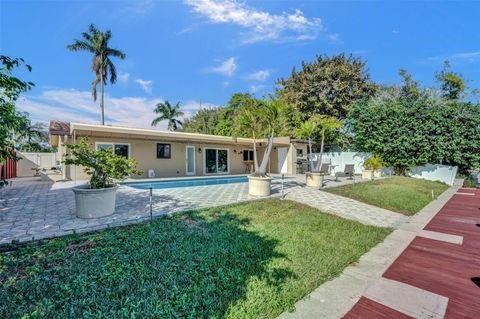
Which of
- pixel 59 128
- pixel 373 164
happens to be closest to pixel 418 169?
pixel 373 164

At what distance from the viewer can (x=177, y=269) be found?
3.47 meters

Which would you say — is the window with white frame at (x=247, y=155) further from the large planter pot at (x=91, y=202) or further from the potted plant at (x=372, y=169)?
the large planter pot at (x=91, y=202)

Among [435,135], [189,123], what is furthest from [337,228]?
[189,123]

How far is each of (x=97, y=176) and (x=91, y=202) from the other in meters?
0.72

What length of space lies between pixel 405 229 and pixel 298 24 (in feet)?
39.2

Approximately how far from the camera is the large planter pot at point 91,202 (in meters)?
5.63

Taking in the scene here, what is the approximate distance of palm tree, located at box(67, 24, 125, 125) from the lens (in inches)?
976

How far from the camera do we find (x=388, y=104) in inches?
739

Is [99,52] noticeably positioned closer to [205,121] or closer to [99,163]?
[205,121]

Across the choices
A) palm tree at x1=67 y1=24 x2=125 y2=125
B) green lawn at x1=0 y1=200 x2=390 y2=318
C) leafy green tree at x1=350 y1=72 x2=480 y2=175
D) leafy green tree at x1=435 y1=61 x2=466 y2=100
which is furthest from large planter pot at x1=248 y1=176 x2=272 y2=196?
palm tree at x1=67 y1=24 x2=125 y2=125

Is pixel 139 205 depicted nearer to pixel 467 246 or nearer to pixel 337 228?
pixel 337 228

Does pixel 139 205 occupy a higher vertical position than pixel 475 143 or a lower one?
lower

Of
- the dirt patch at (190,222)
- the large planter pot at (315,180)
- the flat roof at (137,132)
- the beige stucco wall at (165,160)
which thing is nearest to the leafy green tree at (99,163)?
the dirt patch at (190,222)

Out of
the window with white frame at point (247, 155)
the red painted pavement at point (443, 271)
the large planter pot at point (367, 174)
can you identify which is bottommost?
the red painted pavement at point (443, 271)
